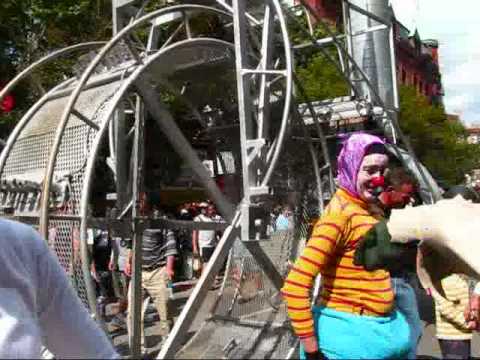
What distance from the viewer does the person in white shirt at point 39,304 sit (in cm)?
158

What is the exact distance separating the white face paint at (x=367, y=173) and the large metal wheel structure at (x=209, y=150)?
4.30 ft

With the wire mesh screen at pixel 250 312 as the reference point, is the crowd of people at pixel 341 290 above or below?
above

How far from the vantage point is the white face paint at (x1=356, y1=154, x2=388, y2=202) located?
3.23 m

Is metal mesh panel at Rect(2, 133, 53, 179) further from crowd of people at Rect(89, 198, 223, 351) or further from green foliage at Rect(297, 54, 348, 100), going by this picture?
green foliage at Rect(297, 54, 348, 100)

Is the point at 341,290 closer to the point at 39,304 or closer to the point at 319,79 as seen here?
the point at 39,304

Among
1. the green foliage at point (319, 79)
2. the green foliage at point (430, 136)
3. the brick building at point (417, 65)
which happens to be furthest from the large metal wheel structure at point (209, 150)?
the brick building at point (417, 65)

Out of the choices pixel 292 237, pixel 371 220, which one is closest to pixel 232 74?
pixel 292 237

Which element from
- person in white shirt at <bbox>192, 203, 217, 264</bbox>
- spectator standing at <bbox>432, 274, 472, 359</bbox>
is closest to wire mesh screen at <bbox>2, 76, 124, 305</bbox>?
spectator standing at <bbox>432, 274, 472, 359</bbox>

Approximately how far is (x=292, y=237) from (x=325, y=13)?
4143 cm

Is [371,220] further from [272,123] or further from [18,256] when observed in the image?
[272,123]

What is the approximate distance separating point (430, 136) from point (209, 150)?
20.5 m

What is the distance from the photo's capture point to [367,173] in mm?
3252

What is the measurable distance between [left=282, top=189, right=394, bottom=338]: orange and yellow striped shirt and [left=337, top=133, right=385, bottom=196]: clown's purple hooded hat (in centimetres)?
10

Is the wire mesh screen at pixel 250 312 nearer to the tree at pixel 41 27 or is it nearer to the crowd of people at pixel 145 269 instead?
the crowd of people at pixel 145 269
